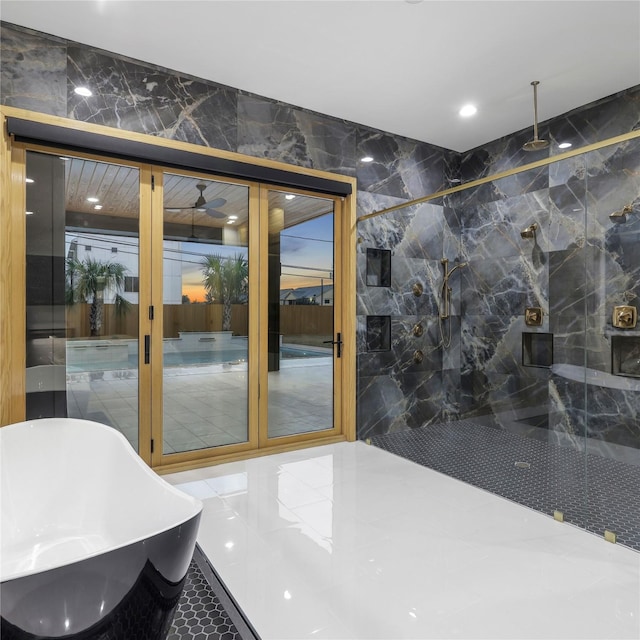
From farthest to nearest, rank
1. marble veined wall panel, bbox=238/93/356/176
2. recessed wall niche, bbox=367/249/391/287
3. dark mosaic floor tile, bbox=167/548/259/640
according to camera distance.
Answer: recessed wall niche, bbox=367/249/391/287 → marble veined wall panel, bbox=238/93/356/176 → dark mosaic floor tile, bbox=167/548/259/640

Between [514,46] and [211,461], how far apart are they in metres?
3.54

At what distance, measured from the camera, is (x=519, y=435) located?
11.6 feet

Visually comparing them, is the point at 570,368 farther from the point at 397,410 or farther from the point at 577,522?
the point at 397,410

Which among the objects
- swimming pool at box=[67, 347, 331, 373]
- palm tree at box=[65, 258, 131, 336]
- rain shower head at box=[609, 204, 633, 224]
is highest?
rain shower head at box=[609, 204, 633, 224]

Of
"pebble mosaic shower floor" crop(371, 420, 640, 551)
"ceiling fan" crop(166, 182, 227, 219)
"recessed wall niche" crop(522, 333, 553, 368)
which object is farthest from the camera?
"ceiling fan" crop(166, 182, 227, 219)

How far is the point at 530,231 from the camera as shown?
3504 mm

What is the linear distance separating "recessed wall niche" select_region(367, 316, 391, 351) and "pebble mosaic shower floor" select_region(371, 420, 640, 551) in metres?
0.83

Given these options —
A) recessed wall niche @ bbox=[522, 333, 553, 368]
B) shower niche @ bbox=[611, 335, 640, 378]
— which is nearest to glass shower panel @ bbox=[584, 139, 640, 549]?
shower niche @ bbox=[611, 335, 640, 378]

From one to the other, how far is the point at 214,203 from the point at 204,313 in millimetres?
847

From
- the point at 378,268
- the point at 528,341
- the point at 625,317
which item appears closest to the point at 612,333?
the point at 625,317

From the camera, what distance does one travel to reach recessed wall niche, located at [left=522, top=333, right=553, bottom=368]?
10.6 ft

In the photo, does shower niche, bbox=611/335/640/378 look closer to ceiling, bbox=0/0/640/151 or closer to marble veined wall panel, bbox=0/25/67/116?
ceiling, bbox=0/0/640/151

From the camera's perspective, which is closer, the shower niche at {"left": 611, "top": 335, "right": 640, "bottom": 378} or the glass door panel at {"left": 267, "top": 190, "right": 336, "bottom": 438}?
the shower niche at {"left": 611, "top": 335, "right": 640, "bottom": 378}

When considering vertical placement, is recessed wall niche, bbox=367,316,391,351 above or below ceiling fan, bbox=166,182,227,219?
below
